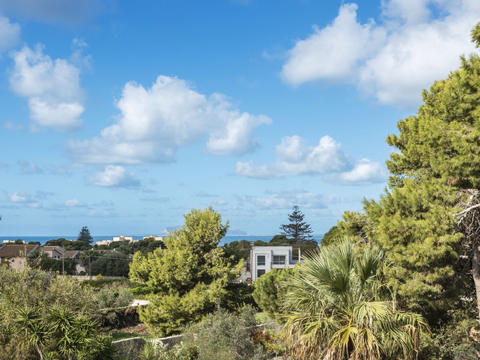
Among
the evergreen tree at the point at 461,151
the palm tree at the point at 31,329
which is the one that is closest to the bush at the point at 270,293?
the evergreen tree at the point at 461,151

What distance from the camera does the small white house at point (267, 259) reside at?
156 ft

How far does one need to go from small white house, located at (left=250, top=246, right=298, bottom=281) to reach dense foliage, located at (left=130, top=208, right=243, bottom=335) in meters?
29.8

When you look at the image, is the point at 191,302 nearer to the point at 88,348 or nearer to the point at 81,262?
the point at 88,348

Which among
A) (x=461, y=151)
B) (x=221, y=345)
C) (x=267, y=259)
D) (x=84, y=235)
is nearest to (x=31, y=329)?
(x=221, y=345)

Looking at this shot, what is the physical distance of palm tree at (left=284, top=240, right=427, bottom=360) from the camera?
8766 mm

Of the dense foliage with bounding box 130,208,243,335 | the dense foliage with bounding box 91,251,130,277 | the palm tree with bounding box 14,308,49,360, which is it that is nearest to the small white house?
the dense foliage with bounding box 91,251,130,277

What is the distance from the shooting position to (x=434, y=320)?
12.4 meters

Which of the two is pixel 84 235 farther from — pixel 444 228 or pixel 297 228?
pixel 444 228

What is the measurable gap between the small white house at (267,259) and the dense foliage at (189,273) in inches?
1174

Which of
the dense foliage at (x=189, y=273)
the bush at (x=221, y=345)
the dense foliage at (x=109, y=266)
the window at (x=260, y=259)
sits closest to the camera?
the bush at (x=221, y=345)

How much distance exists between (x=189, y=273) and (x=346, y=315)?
8.92m

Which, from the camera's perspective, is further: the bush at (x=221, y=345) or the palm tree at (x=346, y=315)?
the bush at (x=221, y=345)

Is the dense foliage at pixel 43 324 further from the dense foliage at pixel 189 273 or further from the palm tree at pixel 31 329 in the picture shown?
the dense foliage at pixel 189 273

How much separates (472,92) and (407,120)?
3.27 m
